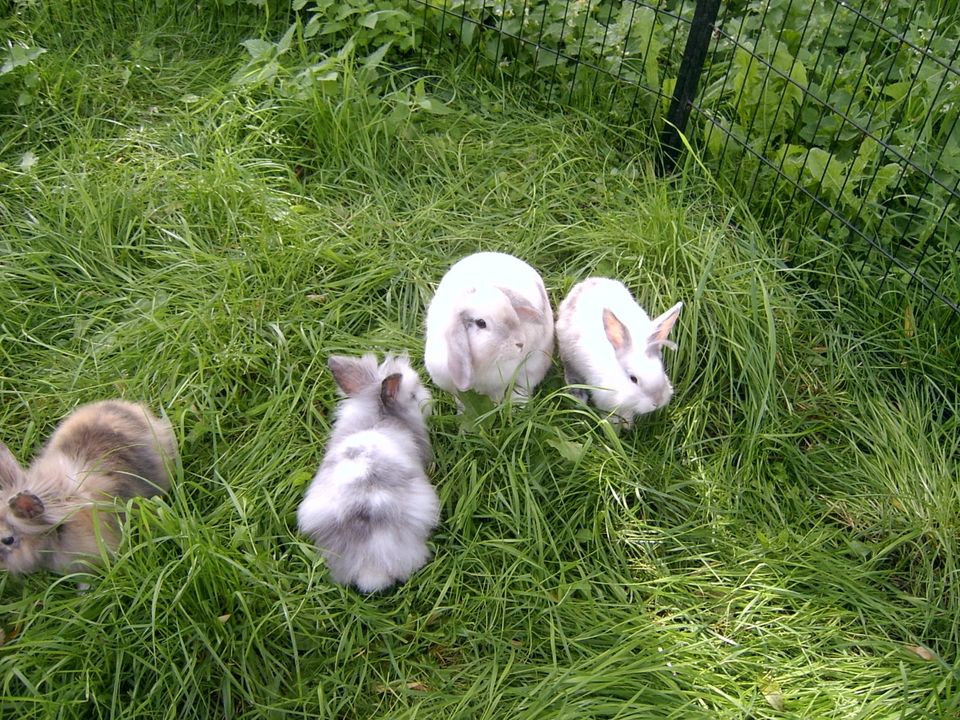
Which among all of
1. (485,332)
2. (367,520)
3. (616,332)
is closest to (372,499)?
(367,520)

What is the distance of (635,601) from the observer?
110 inches

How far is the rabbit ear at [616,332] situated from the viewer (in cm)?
312

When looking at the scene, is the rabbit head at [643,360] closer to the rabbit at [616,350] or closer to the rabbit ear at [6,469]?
the rabbit at [616,350]

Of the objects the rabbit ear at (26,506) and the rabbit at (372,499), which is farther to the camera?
the rabbit at (372,499)

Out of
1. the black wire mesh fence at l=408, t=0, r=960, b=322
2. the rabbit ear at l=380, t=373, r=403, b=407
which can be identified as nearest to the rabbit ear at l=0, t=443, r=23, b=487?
the rabbit ear at l=380, t=373, r=403, b=407

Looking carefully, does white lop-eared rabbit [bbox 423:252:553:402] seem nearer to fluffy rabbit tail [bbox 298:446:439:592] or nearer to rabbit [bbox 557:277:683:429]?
rabbit [bbox 557:277:683:429]

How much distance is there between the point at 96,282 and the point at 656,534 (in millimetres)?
2326

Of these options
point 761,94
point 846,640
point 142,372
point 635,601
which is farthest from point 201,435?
point 761,94

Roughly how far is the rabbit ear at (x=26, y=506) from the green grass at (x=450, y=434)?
0.79ft

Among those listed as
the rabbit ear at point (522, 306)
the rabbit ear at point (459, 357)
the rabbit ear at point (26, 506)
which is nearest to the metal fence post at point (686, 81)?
the rabbit ear at point (522, 306)

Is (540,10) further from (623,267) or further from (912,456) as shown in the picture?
(912,456)

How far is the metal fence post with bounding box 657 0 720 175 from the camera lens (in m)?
3.74

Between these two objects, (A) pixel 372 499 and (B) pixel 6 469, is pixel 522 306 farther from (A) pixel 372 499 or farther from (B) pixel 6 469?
(B) pixel 6 469

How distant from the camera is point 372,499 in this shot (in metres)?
2.61
